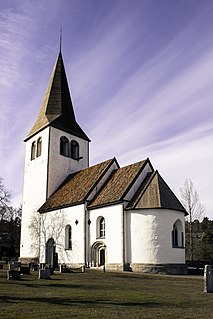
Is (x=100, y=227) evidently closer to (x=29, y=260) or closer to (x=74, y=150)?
(x=29, y=260)

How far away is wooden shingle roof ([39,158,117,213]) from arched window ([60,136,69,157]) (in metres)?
2.95

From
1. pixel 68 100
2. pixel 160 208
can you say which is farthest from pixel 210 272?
pixel 68 100

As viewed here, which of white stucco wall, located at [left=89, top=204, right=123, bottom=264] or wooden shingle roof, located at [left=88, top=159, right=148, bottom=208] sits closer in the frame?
white stucco wall, located at [left=89, top=204, right=123, bottom=264]

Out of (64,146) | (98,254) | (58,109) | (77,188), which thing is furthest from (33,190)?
(98,254)

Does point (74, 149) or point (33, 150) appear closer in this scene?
point (74, 149)

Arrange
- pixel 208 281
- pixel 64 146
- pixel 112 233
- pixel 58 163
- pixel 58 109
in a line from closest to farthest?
pixel 208 281 → pixel 112 233 → pixel 58 163 → pixel 64 146 → pixel 58 109

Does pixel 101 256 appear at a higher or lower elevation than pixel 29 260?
higher

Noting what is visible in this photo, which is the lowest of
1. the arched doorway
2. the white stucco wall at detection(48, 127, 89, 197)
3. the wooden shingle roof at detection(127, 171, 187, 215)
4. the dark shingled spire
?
the arched doorway

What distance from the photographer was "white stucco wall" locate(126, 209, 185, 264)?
2547 cm

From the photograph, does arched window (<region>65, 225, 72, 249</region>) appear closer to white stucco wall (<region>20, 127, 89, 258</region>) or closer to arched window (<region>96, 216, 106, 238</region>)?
arched window (<region>96, 216, 106, 238</region>)

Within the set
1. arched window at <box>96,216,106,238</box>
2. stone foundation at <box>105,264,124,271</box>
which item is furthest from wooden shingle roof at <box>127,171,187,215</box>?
stone foundation at <box>105,264,124,271</box>

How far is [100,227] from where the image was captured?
2873 cm

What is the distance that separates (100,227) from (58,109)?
52.8 feet

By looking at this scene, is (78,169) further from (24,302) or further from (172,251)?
(24,302)
